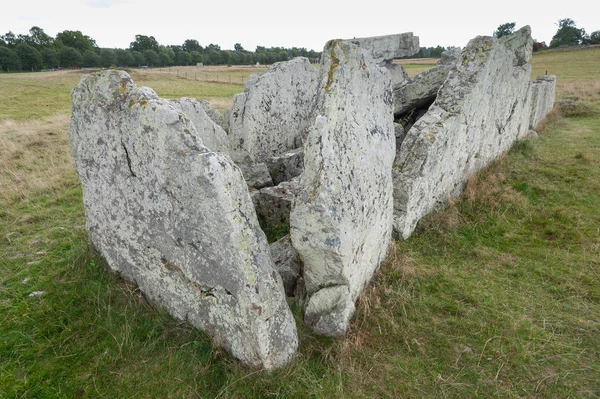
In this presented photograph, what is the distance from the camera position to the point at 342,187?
12.0ft

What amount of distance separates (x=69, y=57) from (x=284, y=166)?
8020 cm

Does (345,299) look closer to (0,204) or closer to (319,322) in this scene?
(319,322)

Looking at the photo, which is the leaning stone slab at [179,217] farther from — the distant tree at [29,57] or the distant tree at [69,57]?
the distant tree at [69,57]

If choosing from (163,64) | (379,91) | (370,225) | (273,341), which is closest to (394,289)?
(370,225)

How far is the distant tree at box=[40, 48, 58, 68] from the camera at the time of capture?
67.4 metres

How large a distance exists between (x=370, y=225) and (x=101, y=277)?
331 cm

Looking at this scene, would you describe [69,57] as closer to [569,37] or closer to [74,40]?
[74,40]

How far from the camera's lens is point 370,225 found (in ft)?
14.2

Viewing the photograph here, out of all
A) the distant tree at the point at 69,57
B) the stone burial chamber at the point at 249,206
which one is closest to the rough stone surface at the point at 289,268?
the stone burial chamber at the point at 249,206

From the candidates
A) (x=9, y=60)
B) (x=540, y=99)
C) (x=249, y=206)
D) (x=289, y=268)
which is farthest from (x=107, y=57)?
(x=249, y=206)

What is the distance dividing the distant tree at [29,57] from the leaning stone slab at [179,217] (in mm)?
77794

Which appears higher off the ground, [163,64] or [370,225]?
[163,64]

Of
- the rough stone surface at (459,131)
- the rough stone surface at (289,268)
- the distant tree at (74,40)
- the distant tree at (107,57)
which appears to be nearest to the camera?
the rough stone surface at (289,268)

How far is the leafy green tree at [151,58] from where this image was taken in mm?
79062
